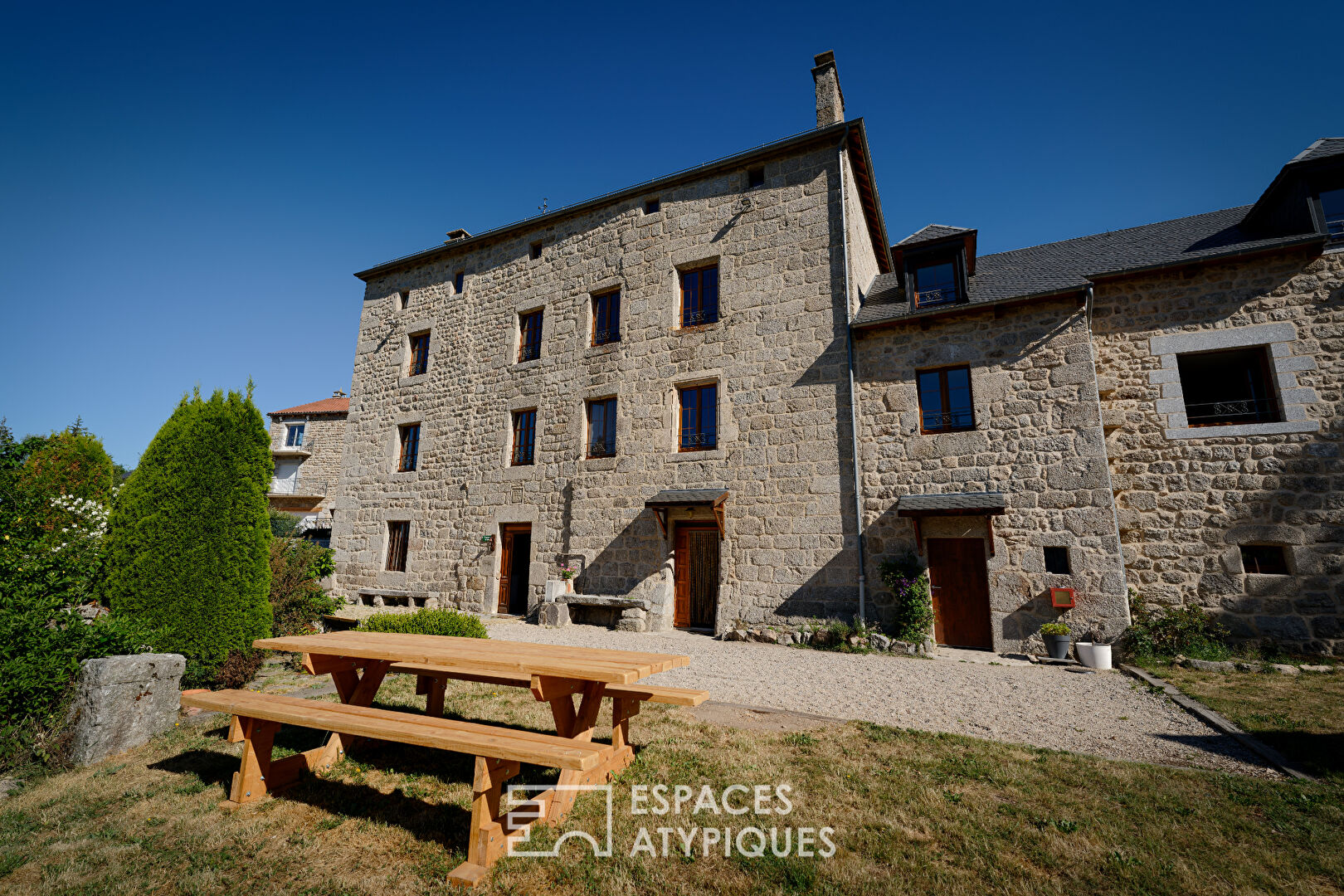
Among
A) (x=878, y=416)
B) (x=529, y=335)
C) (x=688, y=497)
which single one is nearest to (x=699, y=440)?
(x=688, y=497)

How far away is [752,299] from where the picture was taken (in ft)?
35.9

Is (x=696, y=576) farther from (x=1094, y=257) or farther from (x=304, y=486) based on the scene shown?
(x=304, y=486)

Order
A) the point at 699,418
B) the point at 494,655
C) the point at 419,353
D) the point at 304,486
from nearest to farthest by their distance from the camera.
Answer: the point at 494,655, the point at 699,418, the point at 419,353, the point at 304,486

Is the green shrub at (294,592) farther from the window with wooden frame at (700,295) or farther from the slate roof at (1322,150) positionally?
the slate roof at (1322,150)

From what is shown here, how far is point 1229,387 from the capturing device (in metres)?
9.32

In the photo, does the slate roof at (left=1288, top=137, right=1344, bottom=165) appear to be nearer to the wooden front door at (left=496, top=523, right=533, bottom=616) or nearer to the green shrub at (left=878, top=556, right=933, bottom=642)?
the green shrub at (left=878, top=556, right=933, bottom=642)

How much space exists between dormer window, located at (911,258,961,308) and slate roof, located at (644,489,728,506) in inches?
193

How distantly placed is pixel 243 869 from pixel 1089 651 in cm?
928

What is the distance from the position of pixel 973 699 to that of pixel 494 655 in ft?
16.2

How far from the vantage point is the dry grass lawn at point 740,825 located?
8.04 feet

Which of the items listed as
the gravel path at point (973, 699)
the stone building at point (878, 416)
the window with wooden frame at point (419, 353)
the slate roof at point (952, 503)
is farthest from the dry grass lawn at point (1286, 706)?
the window with wooden frame at point (419, 353)

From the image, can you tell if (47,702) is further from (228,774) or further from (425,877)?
A: (425,877)

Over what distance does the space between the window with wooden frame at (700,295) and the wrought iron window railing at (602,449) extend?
9.78ft

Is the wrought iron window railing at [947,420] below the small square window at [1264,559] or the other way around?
the other way around
